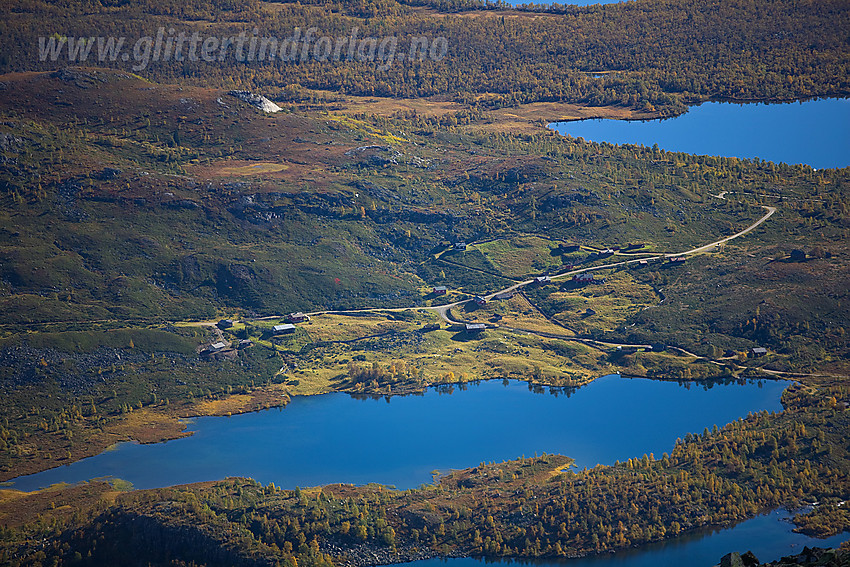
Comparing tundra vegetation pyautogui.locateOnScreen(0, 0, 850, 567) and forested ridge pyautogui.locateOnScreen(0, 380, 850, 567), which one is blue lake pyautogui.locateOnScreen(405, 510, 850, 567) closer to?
forested ridge pyautogui.locateOnScreen(0, 380, 850, 567)

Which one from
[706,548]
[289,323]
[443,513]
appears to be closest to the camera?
[706,548]

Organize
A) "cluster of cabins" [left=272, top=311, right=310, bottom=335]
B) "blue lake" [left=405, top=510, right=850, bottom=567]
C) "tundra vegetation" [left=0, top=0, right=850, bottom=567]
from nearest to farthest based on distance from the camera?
"blue lake" [left=405, top=510, right=850, bottom=567]
"tundra vegetation" [left=0, top=0, right=850, bottom=567]
"cluster of cabins" [left=272, top=311, right=310, bottom=335]

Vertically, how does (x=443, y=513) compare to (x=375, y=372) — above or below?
below

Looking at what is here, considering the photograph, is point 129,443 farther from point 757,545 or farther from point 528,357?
point 757,545

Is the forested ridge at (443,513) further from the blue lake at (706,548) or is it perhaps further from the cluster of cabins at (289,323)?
the cluster of cabins at (289,323)

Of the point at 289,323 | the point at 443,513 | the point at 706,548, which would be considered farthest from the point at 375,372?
the point at 706,548

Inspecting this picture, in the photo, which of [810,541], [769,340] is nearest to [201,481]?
[810,541]

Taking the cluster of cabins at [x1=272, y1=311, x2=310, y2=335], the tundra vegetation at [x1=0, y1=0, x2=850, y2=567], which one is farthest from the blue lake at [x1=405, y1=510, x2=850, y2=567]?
the cluster of cabins at [x1=272, y1=311, x2=310, y2=335]

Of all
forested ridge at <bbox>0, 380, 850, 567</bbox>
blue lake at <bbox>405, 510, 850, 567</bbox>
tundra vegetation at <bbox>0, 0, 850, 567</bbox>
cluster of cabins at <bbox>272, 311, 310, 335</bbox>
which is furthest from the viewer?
cluster of cabins at <bbox>272, 311, 310, 335</bbox>

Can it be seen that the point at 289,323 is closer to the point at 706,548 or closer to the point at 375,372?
the point at 375,372
